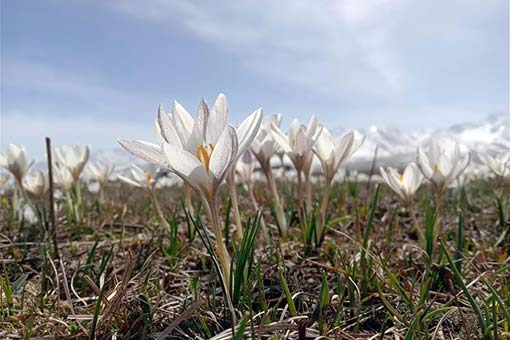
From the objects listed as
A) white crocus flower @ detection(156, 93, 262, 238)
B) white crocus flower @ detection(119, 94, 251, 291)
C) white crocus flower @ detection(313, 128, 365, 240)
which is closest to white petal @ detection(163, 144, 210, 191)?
white crocus flower @ detection(119, 94, 251, 291)

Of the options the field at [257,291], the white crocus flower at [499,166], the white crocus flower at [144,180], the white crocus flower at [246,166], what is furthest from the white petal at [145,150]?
the white crocus flower at [499,166]

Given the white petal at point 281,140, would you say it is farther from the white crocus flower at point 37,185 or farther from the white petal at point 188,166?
the white crocus flower at point 37,185

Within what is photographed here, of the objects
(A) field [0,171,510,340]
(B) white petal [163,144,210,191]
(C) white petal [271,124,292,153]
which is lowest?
(A) field [0,171,510,340]

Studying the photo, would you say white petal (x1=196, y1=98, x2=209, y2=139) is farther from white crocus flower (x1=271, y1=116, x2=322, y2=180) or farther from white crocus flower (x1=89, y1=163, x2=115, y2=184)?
white crocus flower (x1=89, y1=163, x2=115, y2=184)

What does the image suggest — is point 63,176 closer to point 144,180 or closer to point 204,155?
point 144,180

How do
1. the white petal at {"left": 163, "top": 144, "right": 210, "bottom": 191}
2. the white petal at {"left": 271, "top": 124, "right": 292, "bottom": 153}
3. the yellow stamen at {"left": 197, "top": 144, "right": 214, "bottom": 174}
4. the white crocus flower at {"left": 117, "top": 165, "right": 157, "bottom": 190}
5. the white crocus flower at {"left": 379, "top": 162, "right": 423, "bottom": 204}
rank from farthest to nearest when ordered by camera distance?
the white crocus flower at {"left": 117, "top": 165, "right": 157, "bottom": 190}, the white crocus flower at {"left": 379, "top": 162, "right": 423, "bottom": 204}, the white petal at {"left": 271, "top": 124, "right": 292, "bottom": 153}, the yellow stamen at {"left": 197, "top": 144, "right": 214, "bottom": 174}, the white petal at {"left": 163, "top": 144, "right": 210, "bottom": 191}
